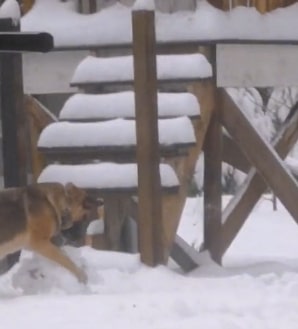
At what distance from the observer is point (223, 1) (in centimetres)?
838

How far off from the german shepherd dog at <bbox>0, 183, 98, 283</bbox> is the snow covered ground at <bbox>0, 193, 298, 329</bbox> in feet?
0.32

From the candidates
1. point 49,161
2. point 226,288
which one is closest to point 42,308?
point 226,288

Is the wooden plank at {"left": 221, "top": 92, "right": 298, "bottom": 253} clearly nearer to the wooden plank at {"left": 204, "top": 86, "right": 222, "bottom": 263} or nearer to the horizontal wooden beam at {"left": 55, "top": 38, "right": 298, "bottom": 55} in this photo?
the wooden plank at {"left": 204, "top": 86, "right": 222, "bottom": 263}

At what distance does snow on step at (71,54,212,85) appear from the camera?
7.77 metres

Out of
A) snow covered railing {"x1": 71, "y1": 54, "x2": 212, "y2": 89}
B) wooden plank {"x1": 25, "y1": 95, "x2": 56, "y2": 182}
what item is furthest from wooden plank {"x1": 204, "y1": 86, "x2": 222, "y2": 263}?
wooden plank {"x1": 25, "y1": 95, "x2": 56, "y2": 182}

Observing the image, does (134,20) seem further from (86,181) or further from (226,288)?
(226,288)

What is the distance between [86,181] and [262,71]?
184 centimetres

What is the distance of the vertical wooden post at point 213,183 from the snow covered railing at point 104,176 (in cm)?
104

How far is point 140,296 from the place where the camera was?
5.64 metres

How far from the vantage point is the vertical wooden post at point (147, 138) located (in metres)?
6.82

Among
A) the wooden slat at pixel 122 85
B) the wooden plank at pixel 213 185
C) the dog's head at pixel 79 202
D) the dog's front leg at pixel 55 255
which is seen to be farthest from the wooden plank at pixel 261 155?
the dog's front leg at pixel 55 255

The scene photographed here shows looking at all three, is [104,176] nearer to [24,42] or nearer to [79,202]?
[79,202]

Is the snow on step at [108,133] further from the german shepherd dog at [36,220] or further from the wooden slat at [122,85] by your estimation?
the german shepherd dog at [36,220]

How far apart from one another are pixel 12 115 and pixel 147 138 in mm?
982
